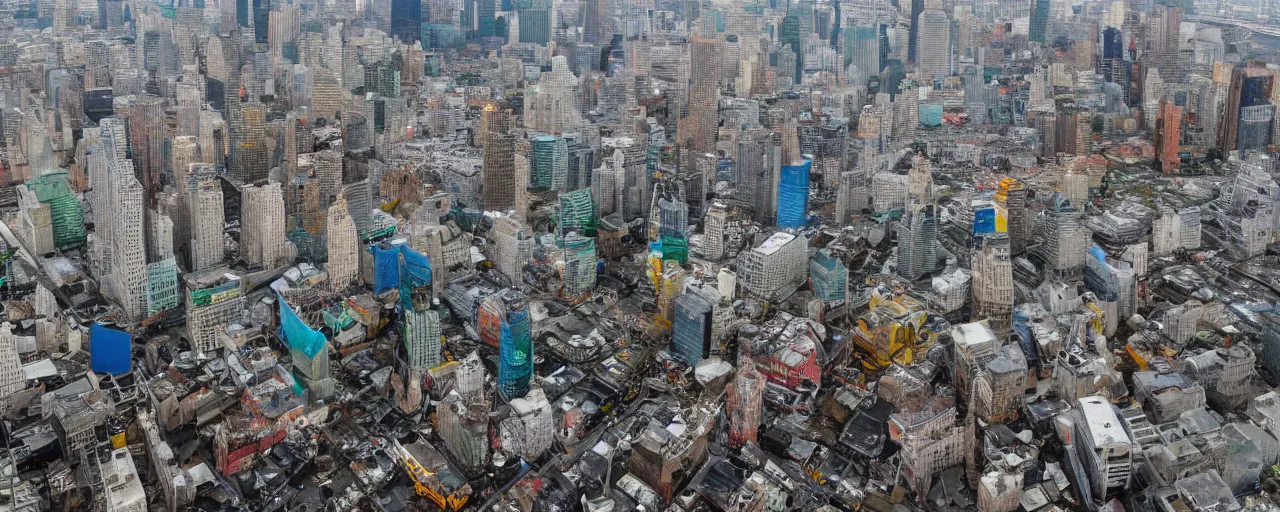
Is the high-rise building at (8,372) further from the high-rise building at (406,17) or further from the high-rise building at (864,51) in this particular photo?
the high-rise building at (406,17)

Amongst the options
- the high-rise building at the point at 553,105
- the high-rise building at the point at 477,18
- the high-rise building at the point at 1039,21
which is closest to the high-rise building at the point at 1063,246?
the high-rise building at the point at 553,105

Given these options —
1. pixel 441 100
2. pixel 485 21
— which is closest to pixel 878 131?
pixel 441 100

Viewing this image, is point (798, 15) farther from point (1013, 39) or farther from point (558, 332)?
point (558, 332)

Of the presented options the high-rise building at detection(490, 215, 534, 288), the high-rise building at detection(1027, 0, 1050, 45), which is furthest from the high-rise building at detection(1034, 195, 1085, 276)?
the high-rise building at detection(1027, 0, 1050, 45)

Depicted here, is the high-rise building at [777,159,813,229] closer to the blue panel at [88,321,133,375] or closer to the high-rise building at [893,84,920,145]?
the high-rise building at [893,84,920,145]

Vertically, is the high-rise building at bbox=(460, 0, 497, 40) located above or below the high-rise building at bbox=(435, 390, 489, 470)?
above

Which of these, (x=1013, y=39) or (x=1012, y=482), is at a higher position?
(x=1013, y=39)

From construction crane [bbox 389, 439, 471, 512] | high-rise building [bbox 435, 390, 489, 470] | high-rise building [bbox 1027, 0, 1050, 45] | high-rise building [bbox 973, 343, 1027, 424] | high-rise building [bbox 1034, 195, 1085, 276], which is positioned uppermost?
high-rise building [bbox 1027, 0, 1050, 45]

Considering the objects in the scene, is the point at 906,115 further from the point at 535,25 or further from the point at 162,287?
the point at 162,287
